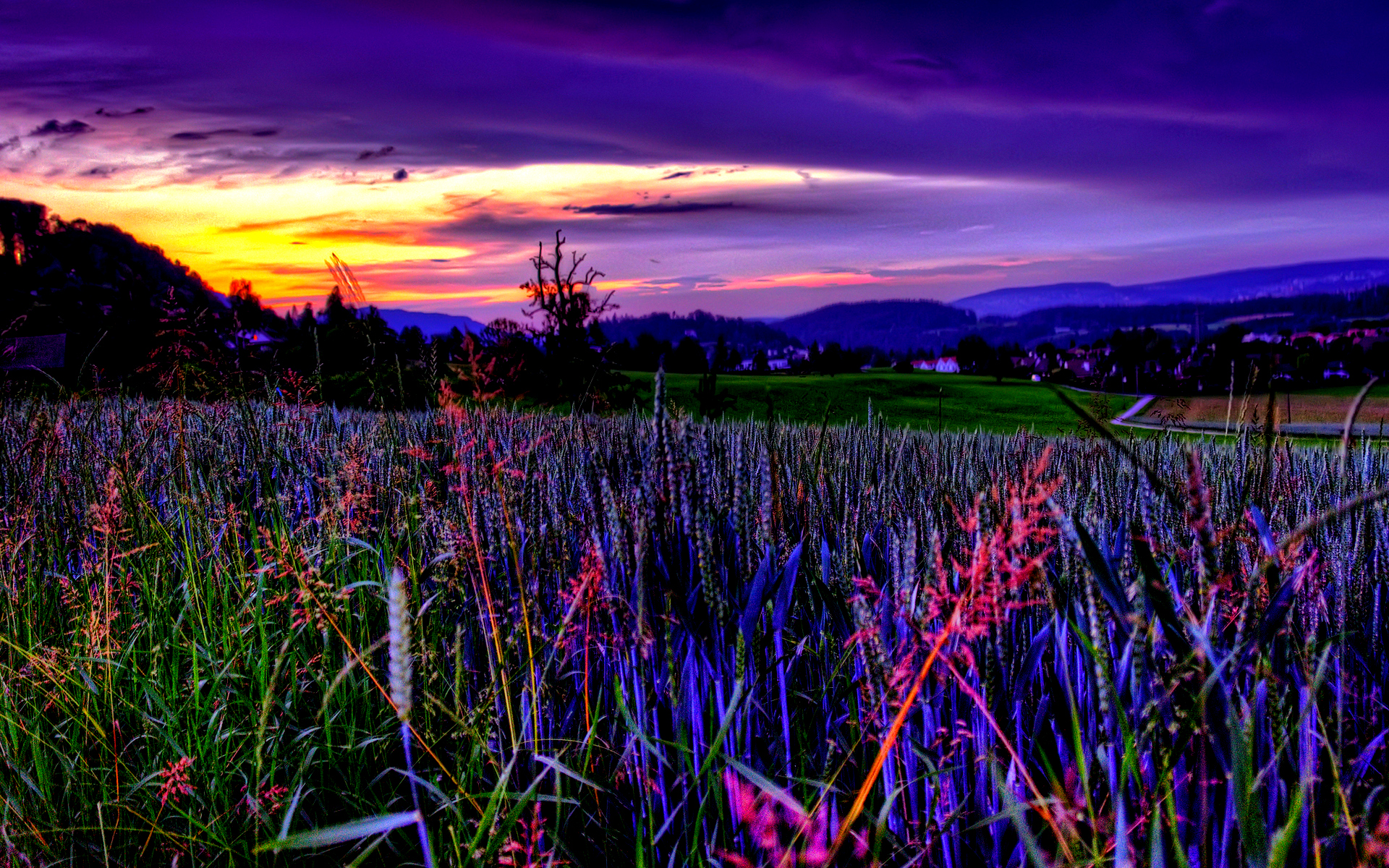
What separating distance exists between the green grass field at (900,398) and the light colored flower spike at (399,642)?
18.4 m

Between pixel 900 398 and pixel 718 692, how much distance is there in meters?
27.9

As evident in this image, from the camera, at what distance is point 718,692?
172 cm

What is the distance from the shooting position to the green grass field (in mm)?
22078

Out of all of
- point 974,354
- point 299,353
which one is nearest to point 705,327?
point 974,354

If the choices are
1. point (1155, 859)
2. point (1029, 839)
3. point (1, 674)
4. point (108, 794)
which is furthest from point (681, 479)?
point (1, 674)

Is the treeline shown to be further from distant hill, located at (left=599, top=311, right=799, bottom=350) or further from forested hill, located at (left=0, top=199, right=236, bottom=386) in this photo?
distant hill, located at (left=599, top=311, right=799, bottom=350)

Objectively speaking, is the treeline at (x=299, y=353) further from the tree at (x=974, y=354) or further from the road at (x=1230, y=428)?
the tree at (x=974, y=354)

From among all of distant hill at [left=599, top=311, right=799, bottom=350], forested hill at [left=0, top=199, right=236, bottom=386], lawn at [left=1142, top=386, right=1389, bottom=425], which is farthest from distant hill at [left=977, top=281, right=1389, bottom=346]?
distant hill at [left=599, top=311, right=799, bottom=350]

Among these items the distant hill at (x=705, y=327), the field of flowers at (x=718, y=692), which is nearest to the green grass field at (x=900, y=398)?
the field of flowers at (x=718, y=692)

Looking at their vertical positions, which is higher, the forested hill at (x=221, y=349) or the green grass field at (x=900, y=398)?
the forested hill at (x=221, y=349)

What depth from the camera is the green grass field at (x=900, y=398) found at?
72.4 ft

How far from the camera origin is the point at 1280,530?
3.59 m

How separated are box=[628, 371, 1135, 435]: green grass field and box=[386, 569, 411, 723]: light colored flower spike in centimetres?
1840

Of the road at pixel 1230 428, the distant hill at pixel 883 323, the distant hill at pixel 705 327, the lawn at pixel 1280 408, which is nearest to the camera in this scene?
the road at pixel 1230 428
